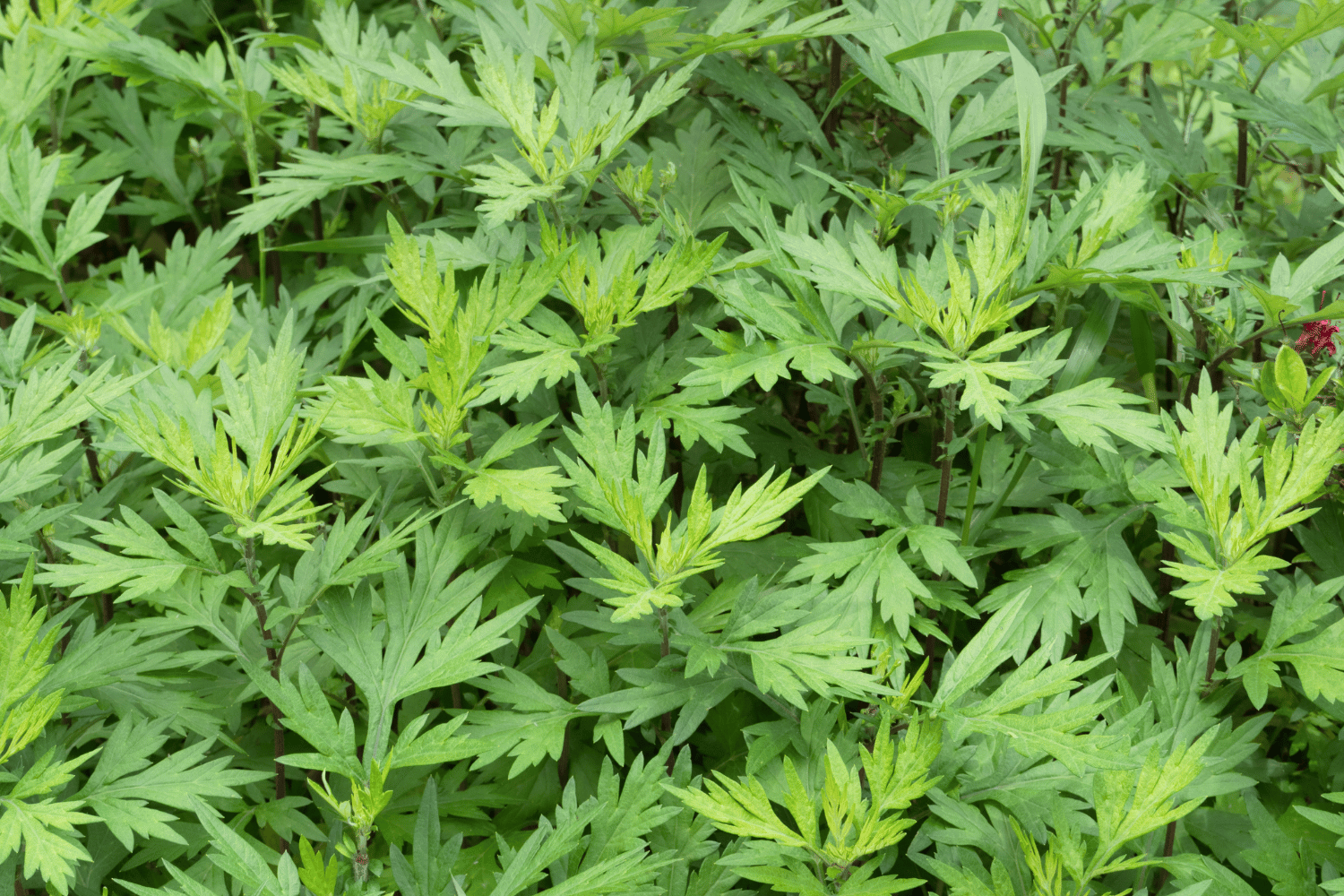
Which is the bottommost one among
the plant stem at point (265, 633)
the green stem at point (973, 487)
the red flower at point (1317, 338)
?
the plant stem at point (265, 633)

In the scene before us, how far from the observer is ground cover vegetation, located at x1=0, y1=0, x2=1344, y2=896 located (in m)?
0.88

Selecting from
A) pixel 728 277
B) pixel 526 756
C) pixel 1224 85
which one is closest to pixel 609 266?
pixel 728 277

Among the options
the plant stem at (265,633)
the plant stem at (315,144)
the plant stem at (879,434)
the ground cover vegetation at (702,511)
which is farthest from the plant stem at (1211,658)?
the plant stem at (315,144)

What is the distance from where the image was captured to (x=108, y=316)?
129 cm

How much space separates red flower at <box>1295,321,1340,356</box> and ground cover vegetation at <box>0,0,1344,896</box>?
16 millimetres

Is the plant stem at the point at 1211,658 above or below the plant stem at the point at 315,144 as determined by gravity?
below

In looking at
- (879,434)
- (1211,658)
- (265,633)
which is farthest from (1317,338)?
(265,633)

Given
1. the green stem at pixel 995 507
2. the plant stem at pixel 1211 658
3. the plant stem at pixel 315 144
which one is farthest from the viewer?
the plant stem at pixel 315 144

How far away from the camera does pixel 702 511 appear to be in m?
0.88

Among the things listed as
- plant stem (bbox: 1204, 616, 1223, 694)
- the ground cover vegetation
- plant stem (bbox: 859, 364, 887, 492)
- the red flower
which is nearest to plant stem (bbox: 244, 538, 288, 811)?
the ground cover vegetation

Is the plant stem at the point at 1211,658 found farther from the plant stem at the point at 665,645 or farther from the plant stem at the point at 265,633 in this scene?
the plant stem at the point at 265,633

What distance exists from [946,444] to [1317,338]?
1.31ft

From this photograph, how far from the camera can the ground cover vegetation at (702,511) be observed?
2.87 ft

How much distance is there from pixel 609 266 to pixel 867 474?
362 mm
